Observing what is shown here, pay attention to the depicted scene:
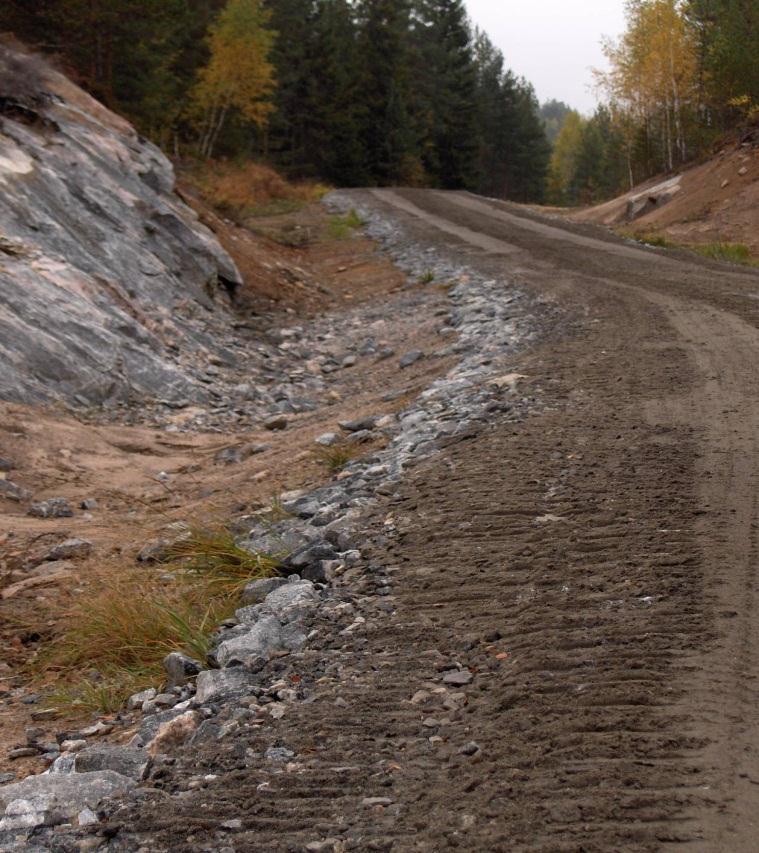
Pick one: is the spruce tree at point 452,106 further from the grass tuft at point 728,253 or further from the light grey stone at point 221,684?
the light grey stone at point 221,684

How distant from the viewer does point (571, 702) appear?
332 cm

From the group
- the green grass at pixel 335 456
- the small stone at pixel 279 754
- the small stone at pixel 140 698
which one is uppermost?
the green grass at pixel 335 456

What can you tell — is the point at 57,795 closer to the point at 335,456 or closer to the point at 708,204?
the point at 335,456

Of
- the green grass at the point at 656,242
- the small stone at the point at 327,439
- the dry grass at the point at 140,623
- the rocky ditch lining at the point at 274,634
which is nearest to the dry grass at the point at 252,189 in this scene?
the green grass at the point at 656,242

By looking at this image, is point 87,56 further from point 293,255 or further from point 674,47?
point 674,47

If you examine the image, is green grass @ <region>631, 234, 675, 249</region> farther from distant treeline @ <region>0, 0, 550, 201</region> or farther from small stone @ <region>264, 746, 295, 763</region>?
small stone @ <region>264, 746, 295, 763</region>

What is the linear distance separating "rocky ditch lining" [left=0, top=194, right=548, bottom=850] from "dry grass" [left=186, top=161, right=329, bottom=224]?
18558 mm

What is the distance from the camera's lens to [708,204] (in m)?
24.8

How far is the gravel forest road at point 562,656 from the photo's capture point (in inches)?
110

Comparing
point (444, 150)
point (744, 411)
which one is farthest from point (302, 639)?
point (444, 150)

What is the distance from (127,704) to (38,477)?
393cm

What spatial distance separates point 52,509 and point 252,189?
1021 inches

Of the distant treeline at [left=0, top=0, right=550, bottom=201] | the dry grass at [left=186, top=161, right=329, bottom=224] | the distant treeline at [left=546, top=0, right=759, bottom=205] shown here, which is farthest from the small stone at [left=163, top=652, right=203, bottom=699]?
the distant treeline at [left=546, top=0, right=759, bottom=205]

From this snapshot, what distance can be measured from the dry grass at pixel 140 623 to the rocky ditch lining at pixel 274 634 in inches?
5.9
